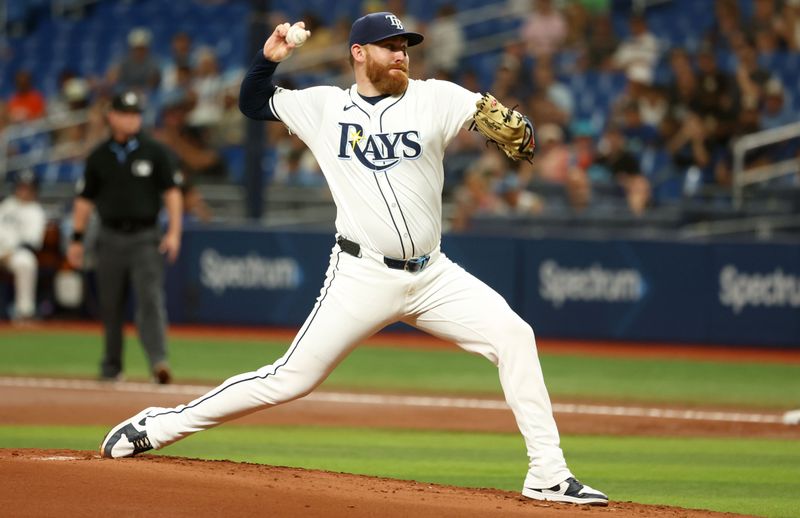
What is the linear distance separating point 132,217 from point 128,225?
9 cm

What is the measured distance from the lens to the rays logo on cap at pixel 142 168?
11211 millimetres

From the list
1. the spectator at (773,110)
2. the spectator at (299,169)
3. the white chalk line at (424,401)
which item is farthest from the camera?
the spectator at (299,169)

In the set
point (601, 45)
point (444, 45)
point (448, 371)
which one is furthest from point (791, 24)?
point (448, 371)

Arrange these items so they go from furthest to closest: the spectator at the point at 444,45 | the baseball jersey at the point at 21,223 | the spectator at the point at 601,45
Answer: the spectator at the point at 444,45, the spectator at the point at 601,45, the baseball jersey at the point at 21,223

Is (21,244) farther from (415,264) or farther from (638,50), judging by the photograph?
(415,264)

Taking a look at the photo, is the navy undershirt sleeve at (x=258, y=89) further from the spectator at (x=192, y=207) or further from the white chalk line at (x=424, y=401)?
the spectator at (x=192, y=207)

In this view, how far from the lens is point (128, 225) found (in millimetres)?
11297

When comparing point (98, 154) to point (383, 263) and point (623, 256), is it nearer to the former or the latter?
point (383, 263)

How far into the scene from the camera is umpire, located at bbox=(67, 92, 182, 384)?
1116cm

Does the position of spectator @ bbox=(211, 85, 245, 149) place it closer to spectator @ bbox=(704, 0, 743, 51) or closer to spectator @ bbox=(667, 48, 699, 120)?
spectator @ bbox=(667, 48, 699, 120)

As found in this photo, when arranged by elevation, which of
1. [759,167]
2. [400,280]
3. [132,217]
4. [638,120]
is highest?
[638,120]

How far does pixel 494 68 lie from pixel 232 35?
16.0 ft

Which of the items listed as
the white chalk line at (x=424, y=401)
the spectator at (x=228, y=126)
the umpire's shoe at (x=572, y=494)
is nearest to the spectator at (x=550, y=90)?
the spectator at (x=228, y=126)

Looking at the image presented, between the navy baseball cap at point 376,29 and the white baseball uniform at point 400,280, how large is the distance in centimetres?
27
